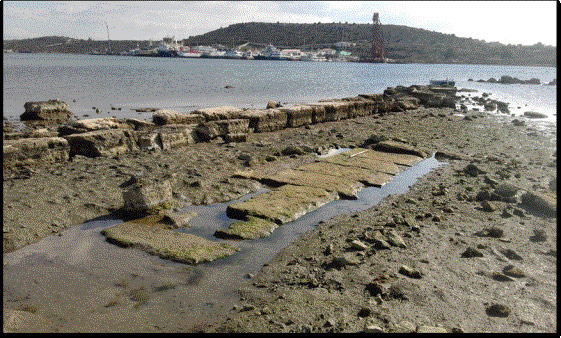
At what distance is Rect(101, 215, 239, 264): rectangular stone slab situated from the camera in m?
4.62

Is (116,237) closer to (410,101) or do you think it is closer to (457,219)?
(457,219)

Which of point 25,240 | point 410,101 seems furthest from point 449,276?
point 410,101

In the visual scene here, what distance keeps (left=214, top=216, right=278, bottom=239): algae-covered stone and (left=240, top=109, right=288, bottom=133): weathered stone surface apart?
21.5 ft

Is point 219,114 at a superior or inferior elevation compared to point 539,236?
superior

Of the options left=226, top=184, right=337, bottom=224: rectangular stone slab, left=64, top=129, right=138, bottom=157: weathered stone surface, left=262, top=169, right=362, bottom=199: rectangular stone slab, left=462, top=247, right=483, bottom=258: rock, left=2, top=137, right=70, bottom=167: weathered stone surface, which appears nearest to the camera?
left=462, top=247, right=483, bottom=258: rock

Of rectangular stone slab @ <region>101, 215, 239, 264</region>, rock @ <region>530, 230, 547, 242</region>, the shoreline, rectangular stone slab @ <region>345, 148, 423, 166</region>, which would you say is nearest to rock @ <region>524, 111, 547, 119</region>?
the shoreline

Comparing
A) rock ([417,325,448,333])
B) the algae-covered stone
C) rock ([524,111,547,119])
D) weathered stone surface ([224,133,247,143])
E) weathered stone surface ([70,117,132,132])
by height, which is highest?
weathered stone surface ([70,117,132,132])

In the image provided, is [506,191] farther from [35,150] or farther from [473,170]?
[35,150]

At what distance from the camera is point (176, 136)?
9617mm

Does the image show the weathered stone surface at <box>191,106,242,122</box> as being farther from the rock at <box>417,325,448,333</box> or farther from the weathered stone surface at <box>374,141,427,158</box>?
the rock at <box>417,325,448,333</box>

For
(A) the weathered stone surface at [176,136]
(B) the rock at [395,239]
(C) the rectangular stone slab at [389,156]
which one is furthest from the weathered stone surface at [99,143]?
(B) the rock at [395,239]

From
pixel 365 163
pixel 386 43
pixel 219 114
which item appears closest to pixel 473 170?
pixel 365 163

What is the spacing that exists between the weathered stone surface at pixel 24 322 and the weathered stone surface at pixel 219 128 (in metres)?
7.01

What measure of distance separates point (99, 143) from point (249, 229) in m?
4.42
